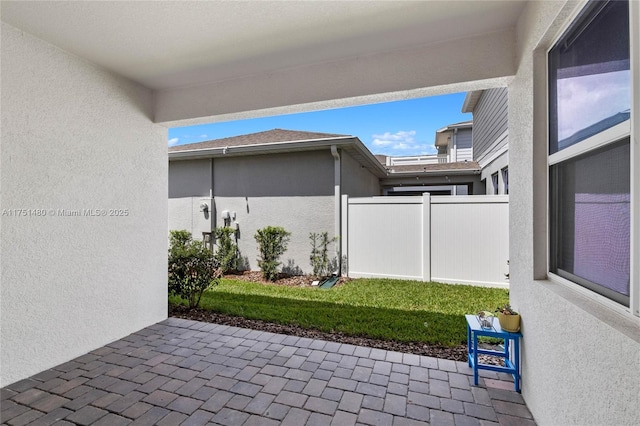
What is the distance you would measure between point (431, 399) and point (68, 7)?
479 cm

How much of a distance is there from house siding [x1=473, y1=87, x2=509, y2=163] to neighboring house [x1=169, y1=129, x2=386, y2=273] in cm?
379

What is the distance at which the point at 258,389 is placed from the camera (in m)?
2.90

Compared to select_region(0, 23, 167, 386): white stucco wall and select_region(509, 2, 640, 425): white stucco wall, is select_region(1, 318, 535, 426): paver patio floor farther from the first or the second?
select_region(509, 2, 640, 425): white stucco wall

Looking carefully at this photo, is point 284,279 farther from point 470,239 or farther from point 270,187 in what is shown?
point 470,239

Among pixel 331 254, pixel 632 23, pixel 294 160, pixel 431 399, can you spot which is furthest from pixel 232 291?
pixel 632 23

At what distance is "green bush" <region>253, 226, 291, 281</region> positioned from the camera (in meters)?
A: 7.91

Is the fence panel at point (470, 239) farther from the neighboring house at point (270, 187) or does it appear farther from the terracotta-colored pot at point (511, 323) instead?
the terracotta-colored pot at point (511, 323)

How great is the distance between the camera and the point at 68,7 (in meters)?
2.59

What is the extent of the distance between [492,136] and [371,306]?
7.90m

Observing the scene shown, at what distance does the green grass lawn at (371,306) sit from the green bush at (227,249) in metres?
1.43

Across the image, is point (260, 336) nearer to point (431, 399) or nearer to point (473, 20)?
point (431, 399)

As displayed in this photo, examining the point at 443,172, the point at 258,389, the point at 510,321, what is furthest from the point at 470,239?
the point at 443,172

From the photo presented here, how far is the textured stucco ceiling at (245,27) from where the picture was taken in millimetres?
2584

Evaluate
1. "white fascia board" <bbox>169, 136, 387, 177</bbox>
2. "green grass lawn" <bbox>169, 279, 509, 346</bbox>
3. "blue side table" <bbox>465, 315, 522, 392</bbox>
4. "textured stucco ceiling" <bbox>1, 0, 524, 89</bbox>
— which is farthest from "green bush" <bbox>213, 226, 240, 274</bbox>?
"blue side table" <bbox>465, 315, 522, 392</bbox>
